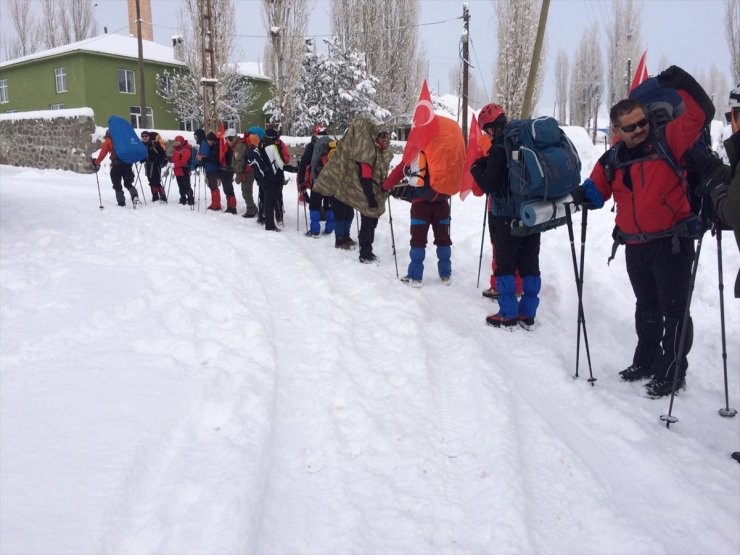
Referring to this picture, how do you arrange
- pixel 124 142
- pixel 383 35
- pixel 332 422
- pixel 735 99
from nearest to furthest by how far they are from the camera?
pixel 735 99 → pixel 332 422 → pixel 124 142 → pixel 383 35

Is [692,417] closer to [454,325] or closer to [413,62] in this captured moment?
[454,325]

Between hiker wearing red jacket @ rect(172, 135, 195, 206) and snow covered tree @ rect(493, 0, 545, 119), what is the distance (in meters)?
21.8

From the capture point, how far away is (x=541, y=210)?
4559 mm

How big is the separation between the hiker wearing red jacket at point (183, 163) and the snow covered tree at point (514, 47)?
21811 mm

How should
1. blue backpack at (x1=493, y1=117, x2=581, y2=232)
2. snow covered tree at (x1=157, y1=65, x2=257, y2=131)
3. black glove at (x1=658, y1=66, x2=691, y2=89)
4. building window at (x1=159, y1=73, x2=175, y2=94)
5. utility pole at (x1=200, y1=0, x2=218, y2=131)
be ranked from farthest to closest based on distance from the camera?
1. building window at (x1=159, y1=73, x2=175, y2=94)
2. snow covered tree at (x1=157, y1=65, x2=257, y2=131)
3. utility pole at (x1=200, y1=0, x2=218, y2=131)
4. blue backpack at (x1=493, y1=117, x2=581, y2=232)
5. black glove at (x1=658, y1=66, x2=691, y2=89)

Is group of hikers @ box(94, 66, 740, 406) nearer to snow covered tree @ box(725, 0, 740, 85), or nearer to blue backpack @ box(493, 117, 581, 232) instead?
blue backpack @ box(493, 117, 581, 232)

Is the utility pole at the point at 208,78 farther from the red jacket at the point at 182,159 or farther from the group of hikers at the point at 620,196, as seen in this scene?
the group of hikers at the point at 620,196

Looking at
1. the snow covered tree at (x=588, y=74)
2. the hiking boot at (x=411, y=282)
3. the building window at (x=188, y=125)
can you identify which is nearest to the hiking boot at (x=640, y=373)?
the hiking boot at (x=411, y=282)

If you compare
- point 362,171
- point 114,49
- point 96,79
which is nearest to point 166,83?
point 114,49

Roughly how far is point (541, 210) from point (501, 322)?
128cm

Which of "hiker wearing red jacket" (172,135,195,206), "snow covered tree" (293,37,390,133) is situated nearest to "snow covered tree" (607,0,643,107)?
"snow covered tree" (293,37,390,133)

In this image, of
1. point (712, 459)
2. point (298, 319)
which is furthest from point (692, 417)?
point (298, 319)

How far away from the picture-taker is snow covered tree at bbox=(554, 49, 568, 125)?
204ft

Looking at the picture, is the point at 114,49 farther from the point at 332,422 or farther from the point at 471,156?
the point at 332,422
